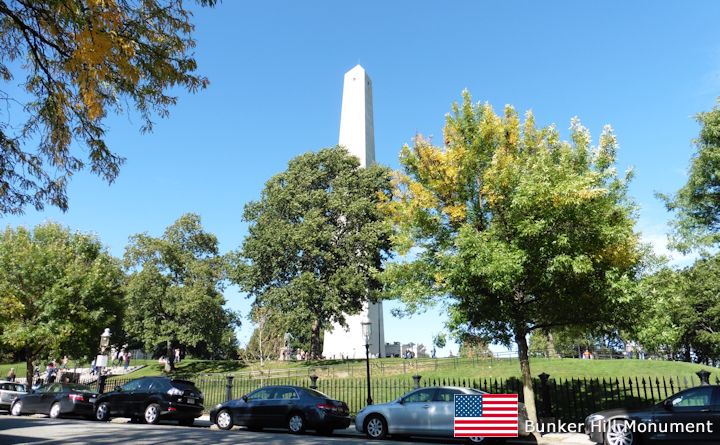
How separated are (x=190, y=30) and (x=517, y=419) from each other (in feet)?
35.1

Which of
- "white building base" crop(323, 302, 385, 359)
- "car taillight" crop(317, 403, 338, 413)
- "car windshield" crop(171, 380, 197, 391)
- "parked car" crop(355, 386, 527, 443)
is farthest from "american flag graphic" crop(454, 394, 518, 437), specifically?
"white building base" crop(323, 302, 385, 359)

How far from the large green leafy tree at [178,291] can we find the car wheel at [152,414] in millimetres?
23849

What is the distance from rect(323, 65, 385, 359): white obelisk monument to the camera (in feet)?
138

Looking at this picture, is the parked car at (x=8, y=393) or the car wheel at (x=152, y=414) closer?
the car wheel at (x=152, y=414)

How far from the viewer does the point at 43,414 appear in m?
20.2

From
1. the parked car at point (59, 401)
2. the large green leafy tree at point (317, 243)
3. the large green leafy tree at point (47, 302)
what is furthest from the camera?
the large green leafy tree at point (317, 243)

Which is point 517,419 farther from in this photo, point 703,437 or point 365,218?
point 365,218

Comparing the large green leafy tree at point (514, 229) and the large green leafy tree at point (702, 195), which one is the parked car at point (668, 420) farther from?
the large green leafy tree at point (702, 195)

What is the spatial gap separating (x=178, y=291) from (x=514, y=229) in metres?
34.5

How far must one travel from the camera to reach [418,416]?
41.9 feet

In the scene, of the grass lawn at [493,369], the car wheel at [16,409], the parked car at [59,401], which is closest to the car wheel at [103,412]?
the parked car at [59,401]

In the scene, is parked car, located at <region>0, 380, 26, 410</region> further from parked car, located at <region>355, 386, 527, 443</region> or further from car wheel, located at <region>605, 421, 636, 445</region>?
A: car wheel, located at <region>605, 421, 636, 445</region>

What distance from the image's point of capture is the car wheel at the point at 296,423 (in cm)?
1427

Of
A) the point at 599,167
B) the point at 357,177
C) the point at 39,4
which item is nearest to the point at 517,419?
the point at 599,167
